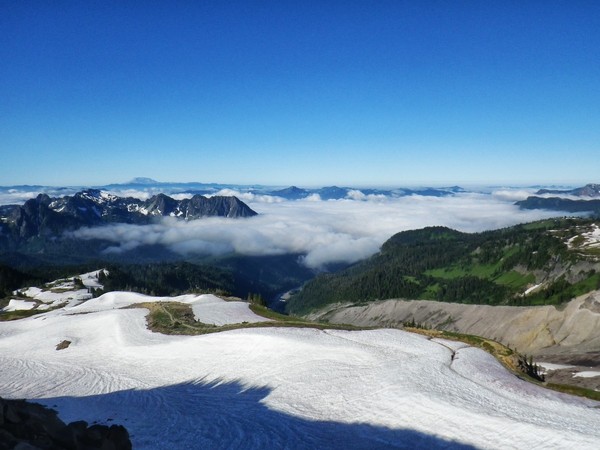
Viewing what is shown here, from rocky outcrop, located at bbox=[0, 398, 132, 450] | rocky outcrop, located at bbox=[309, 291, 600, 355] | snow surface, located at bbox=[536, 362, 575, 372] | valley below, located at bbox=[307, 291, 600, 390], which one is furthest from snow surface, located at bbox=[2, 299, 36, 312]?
rocky outcrop, located at bbox=[309, 291, 600, 355]

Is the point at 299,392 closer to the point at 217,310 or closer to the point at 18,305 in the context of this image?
the point at 217,310

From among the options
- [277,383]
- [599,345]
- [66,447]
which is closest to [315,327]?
[277,383]

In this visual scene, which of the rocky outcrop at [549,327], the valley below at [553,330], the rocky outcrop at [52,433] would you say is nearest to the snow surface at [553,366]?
the valley below at [553,330]

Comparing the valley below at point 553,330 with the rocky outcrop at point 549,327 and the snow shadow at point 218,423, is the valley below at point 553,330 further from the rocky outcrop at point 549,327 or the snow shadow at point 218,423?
the snow shadow at point 218,423

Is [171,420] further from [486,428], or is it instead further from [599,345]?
[599,345]

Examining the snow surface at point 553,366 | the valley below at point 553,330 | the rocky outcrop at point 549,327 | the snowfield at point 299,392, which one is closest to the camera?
the snowfield at point 299,392
